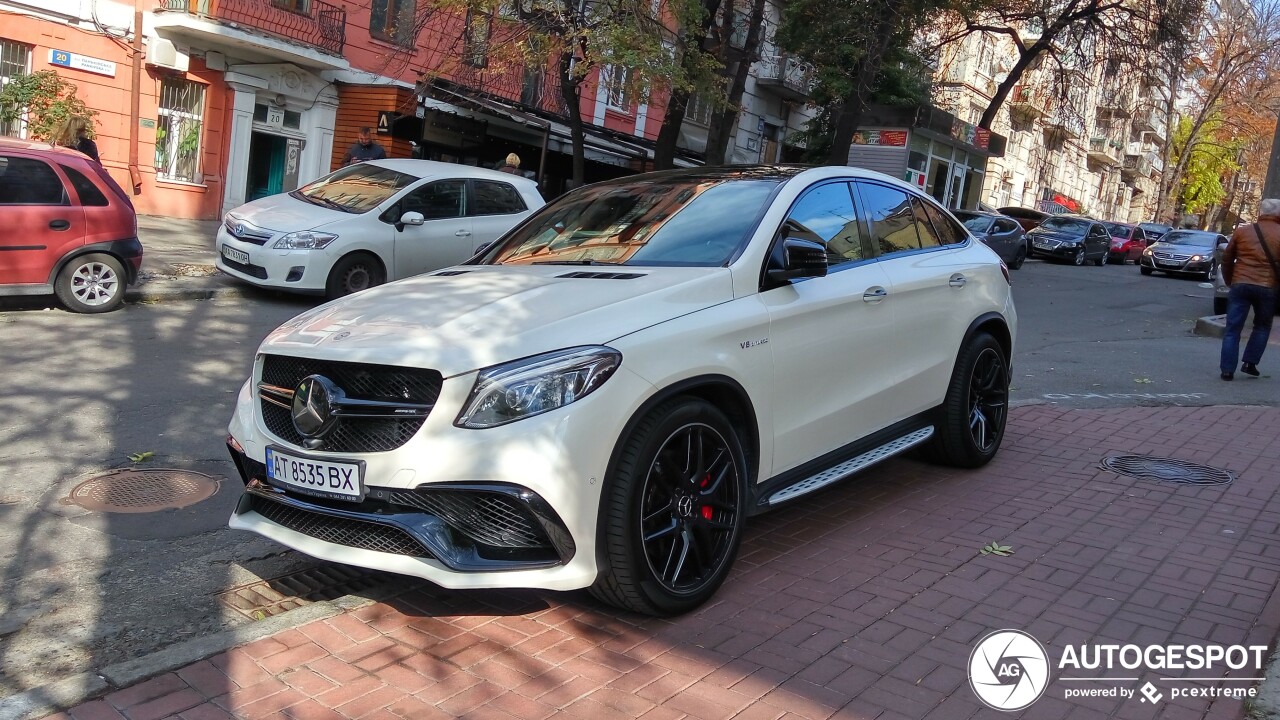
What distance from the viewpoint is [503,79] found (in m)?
24.8

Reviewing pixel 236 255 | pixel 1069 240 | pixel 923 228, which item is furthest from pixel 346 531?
pixel 1069 240

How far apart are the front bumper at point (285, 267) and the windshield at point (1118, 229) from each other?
3329 cm

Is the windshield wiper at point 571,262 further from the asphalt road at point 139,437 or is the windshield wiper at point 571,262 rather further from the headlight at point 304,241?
the headlight at point 304,241

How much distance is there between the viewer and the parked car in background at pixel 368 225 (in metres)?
11.7

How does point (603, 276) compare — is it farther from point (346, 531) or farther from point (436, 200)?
point (436, 200)

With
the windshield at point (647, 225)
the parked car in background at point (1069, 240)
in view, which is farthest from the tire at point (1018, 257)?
the windshield at point (647, 225)

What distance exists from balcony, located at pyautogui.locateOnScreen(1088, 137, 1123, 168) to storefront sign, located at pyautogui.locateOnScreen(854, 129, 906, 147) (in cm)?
3380

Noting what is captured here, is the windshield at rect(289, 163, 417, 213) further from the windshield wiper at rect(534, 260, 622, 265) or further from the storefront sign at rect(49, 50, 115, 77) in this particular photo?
the storefront sign at rect(49, 50, 115, 77)

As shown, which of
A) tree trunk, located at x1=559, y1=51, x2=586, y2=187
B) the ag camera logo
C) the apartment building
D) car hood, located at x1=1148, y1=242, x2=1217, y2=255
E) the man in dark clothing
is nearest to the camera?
the ag camera logo

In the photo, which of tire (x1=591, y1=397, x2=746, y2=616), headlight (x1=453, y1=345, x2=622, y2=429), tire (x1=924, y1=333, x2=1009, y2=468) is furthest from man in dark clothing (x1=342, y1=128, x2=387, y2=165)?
headlight (x1=453, y1=345, x2=622, y2=429)

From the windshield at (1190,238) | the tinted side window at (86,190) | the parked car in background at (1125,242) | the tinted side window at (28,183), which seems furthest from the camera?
the parked car in background at (1125,242)

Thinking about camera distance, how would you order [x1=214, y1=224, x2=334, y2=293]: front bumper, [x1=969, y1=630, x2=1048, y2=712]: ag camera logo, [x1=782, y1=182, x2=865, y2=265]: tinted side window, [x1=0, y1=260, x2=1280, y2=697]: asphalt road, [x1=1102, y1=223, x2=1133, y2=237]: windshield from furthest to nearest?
1. [x1=1102, y1=223, x2=1133, y2=237]: windshield
2. [x1=214, y1=224, x2=334, y2=293]: front bumper
3. [x1=782, y1=182, x2=865, y2=265]: tinted side window
4. [x1=0, y1=260, x2=1280, y2=697]: asphalt road
5. [x1=969, y1=630, x2=1048, y2=712]: ag camera logo

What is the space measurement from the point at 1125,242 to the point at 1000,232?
13.8 m

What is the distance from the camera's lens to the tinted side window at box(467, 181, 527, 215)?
1313 cm
